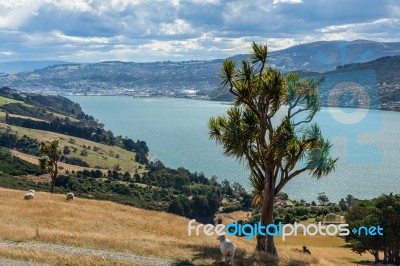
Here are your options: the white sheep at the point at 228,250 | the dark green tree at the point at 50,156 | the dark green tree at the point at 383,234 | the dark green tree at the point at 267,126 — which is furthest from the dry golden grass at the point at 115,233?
the dark green tree at the point at 383,234

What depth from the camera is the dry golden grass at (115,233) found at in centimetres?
2105

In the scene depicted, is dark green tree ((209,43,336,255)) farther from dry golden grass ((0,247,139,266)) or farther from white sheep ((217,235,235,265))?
dry golden grass ((0,247,139,266))

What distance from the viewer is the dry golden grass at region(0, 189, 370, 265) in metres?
21.0

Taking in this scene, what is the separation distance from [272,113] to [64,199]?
91.6 feet

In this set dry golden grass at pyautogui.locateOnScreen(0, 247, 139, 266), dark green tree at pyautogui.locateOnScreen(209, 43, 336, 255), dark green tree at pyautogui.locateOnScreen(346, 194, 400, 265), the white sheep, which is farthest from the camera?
dark green tree at pyautogui.locateOnScreen(346, 194, 400, 265)

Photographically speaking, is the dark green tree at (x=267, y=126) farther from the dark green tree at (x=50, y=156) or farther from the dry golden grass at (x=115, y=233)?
the dark green tree at (x=50, y=156)

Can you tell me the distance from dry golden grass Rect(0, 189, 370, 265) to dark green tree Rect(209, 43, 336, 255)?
138 inches

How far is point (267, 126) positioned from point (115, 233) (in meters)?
11.1

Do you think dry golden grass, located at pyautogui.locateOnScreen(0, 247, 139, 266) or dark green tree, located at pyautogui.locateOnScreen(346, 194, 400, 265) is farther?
dark green tree, located at pyautogui.locateOnScreen(346, 194, 400, 265)

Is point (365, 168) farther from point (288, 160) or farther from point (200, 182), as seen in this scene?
point (288, 160)

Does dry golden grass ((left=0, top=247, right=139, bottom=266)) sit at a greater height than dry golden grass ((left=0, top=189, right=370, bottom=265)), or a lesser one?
greater

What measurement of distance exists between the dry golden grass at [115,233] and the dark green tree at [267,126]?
11.5 ft

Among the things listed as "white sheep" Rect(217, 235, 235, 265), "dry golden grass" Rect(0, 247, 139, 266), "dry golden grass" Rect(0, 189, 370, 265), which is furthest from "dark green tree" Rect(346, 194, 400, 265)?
"dry golden grass" Rect(0, 247, 139, 266)

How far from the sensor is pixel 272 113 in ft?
78.8
